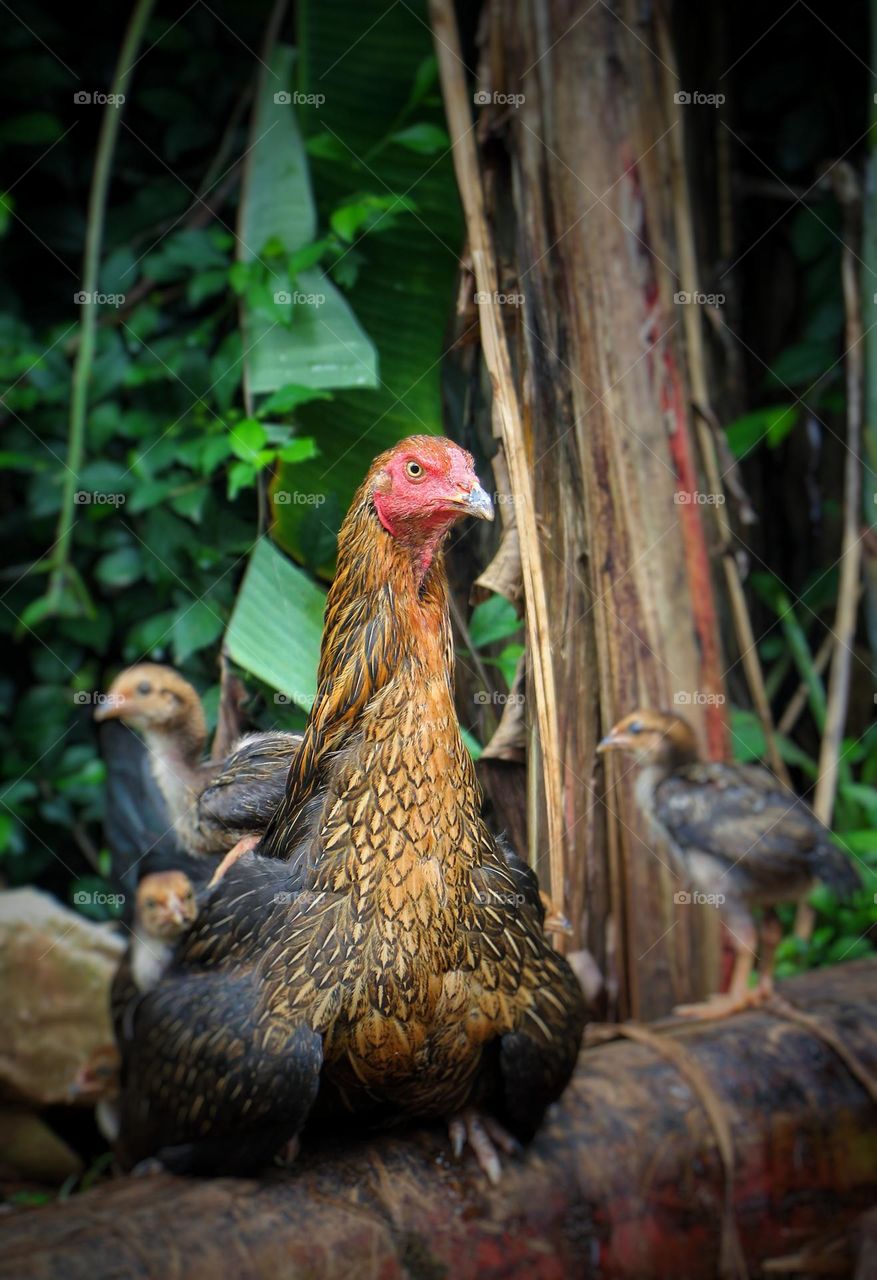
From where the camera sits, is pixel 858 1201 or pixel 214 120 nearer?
pixel 858 1201

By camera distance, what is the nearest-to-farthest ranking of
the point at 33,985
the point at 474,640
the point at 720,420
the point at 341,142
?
the point at 474,640, the point at 341,142, the point at 33,985, the point at 720,420

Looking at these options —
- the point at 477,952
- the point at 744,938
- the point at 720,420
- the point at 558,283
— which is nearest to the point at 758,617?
the point at 720,420

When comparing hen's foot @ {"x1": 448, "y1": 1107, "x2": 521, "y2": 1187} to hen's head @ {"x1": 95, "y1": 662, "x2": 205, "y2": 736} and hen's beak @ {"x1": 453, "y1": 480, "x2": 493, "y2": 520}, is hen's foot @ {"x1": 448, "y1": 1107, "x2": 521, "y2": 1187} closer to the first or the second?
hen's head @ {"x1": 95, "y1": 662, "x2": 205, "y2": 736}

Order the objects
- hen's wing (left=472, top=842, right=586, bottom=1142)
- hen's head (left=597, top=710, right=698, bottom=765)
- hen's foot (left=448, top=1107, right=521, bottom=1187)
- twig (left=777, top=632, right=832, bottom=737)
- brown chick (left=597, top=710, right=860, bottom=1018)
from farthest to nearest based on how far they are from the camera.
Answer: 1. twig (left=777, top=632, right=832, bottom=737)
2. brown chick (left=597, top=710, right=860, bottom=1018)
3. hen's head (left=597, top=710, right=698, bottom=765)
4. hen's foot (left=448, top=1107, right=521, bottom=1187)
5. hen's wing (left=472, top=842, right=586, bottom=1142)

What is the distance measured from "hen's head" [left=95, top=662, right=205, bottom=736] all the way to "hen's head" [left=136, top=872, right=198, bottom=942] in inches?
9.6

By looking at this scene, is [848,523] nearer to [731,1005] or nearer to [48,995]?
[731,1005]

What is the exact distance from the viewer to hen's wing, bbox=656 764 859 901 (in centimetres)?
248

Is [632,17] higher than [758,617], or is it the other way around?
[632,17]

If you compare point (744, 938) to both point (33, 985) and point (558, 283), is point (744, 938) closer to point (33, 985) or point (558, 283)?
point (558, 283)

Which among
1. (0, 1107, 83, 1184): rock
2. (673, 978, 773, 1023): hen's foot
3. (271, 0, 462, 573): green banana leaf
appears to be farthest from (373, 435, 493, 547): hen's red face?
(0, 1107, 83, 1184): rock

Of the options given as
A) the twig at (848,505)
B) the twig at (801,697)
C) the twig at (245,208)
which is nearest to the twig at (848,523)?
the twig at (848,505)

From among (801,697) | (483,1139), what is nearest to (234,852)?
(483,1139)

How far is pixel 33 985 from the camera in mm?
2773

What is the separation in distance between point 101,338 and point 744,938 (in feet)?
6.88
